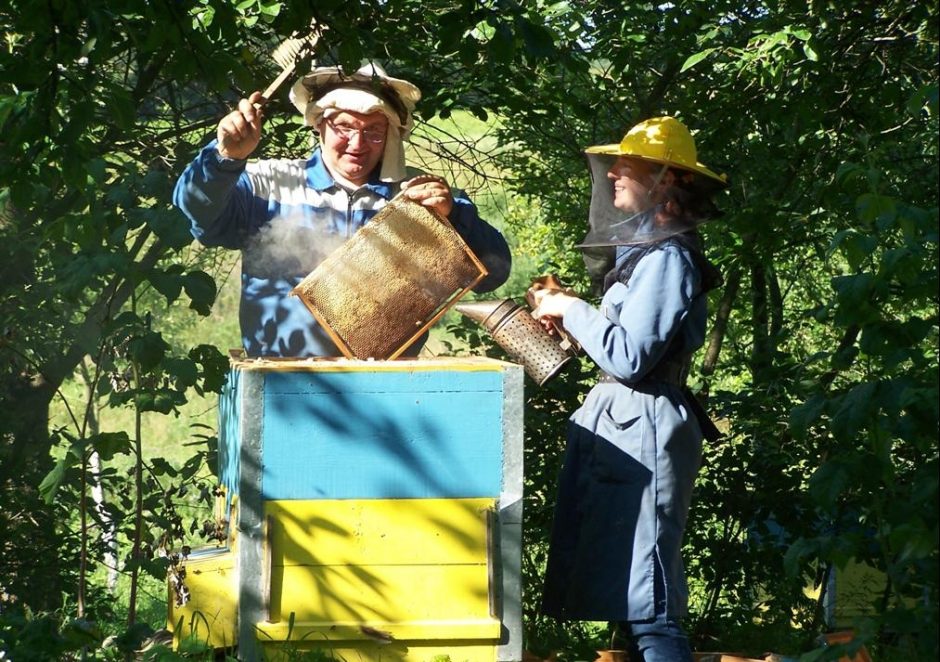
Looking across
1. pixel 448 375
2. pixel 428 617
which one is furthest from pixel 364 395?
pixel 428 617

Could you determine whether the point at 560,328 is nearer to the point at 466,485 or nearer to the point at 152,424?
the point at 466,485

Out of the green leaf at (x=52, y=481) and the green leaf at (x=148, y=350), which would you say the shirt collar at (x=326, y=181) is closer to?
the green leaf at (x=148, y=350)

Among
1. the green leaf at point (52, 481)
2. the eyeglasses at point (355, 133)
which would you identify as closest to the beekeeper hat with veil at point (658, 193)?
the eyeglasses at point (355, 133)

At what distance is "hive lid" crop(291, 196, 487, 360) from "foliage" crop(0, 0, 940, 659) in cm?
45

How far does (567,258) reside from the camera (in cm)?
625

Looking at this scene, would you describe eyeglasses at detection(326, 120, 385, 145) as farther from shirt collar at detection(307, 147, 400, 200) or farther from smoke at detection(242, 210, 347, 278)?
smoke at detection(242, 210, 347, 278)

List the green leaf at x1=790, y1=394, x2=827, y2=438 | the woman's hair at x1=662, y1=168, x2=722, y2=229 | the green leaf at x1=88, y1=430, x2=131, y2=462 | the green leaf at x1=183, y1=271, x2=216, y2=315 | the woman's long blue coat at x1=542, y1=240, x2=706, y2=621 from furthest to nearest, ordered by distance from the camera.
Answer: the green leaf at x1=88, y1=430, x2=131, y2=462
the green leaf at x1=183, y1=271, x2=216, y2=315
the woman's hair at x1=662, y1=168, x2=722, y2=229
the woman's long blue coat at x1=542, y1=240, x2=706, y2=621
the green leaf at x1=790, y1=394, x2=827, y2=438

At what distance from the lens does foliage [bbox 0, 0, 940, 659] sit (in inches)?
123

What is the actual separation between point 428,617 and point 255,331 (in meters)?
1.08

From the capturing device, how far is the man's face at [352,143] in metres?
3.37

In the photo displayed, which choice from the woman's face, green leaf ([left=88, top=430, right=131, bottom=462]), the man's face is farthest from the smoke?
the woman's face

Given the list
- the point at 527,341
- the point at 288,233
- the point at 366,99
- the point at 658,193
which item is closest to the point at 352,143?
the point at 366,99

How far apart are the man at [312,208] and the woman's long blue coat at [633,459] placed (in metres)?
0.64

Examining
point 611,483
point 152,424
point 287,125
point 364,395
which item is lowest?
point 152,424
